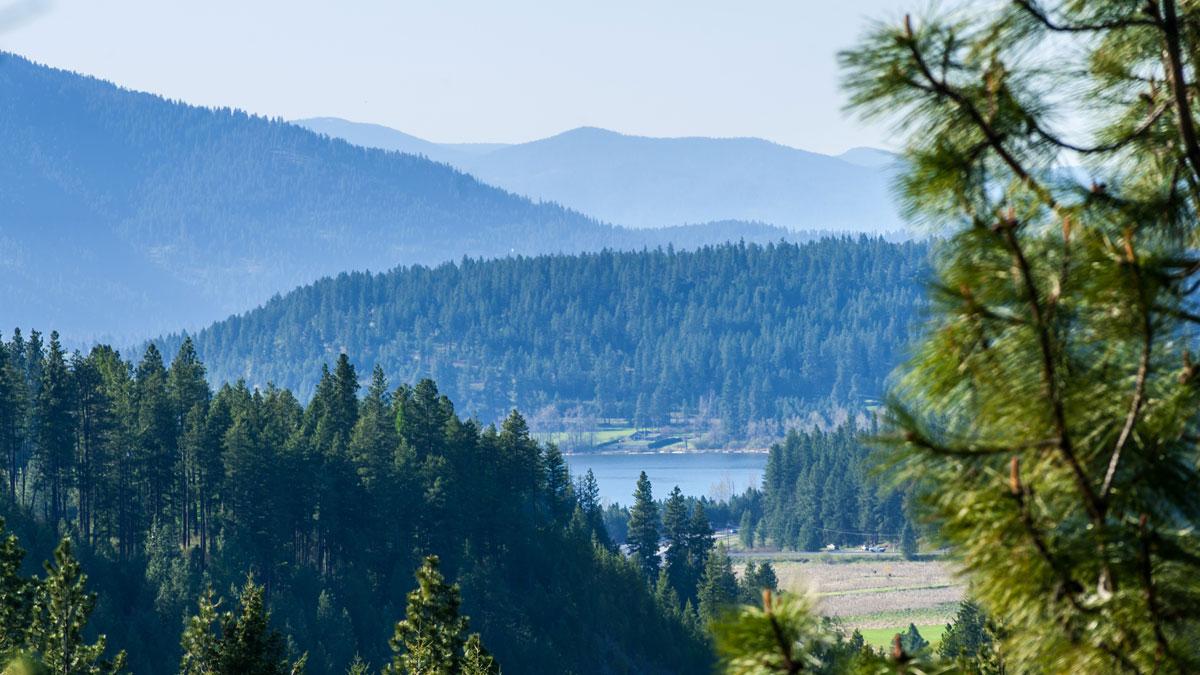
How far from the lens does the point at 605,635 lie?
77125 mm

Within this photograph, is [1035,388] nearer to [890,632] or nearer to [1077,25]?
[1077,25]

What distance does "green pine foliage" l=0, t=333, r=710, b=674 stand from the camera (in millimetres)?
67562

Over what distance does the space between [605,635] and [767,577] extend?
14.1 metres

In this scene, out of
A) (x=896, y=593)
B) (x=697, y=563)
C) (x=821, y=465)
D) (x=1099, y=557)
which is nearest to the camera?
(x=1099, y=557)

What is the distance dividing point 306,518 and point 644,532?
85.3 feet

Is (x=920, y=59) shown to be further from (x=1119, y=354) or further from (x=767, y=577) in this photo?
(x=767, y=577)

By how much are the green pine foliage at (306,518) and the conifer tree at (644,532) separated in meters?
7.79

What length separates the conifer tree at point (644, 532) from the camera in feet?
307

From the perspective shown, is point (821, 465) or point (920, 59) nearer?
point (920, 59)

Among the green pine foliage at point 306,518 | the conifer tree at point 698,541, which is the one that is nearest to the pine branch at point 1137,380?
the green pine foliage at point 306,518

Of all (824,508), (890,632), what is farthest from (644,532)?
(824,508)

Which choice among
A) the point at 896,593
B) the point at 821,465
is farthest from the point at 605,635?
the point at 821,465

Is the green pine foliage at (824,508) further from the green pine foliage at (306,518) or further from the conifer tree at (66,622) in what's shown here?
the conifer tree at (66,622)

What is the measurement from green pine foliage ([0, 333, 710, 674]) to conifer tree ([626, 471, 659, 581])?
7791mm
